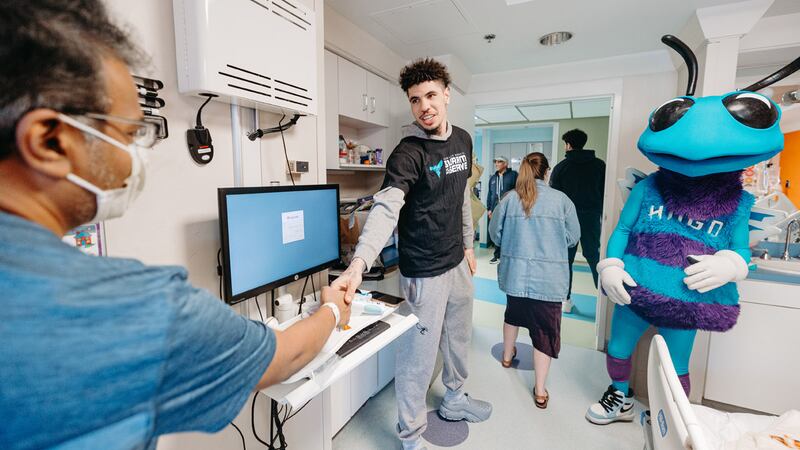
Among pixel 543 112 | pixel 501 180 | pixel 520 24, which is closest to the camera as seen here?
pixel 520 24

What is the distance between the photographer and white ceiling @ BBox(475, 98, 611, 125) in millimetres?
4699

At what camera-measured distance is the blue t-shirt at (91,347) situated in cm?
36

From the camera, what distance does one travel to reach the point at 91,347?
0.38 meters

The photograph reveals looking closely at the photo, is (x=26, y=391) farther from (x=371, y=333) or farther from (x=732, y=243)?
(x=732, y=243)

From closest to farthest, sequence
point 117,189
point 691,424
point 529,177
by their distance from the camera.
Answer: point 117,189 < point 691,424 < point 529,177

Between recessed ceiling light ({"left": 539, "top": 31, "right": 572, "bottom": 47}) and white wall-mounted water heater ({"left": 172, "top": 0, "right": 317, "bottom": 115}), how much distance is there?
170 cm

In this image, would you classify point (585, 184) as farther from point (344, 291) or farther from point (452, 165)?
point (344, 291)

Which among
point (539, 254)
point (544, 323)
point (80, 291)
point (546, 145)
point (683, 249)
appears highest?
point (546, 145)

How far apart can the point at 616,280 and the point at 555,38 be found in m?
1.64

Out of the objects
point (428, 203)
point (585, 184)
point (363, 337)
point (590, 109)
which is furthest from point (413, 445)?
point (590, 109)

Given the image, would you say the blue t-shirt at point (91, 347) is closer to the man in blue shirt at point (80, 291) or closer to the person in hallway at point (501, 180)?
the man in blue shirt at point (80, 291)

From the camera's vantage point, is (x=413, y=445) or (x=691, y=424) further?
(x=413, y=445)

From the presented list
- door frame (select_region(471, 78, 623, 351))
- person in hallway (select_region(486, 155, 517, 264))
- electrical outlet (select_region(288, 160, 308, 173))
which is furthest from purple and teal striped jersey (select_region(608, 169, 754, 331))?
person in hallway (select_region(486, 155, 517, 264))

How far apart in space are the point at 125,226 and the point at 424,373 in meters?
1.22
